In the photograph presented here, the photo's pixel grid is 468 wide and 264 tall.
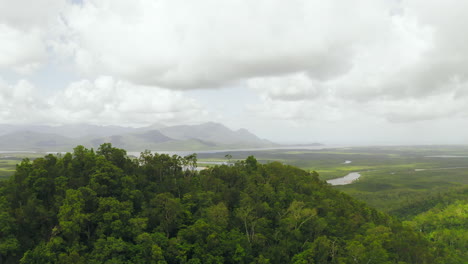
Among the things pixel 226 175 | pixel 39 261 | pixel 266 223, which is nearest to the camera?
pixel 39 261

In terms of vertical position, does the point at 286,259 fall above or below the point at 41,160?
below

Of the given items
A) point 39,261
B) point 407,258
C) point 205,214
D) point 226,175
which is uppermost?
point 226,175

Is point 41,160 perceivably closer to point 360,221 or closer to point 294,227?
point 294,227

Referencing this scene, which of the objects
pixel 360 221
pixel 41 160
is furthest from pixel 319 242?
pixel 41 160

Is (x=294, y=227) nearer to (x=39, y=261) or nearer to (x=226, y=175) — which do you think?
(x=226, y=175)

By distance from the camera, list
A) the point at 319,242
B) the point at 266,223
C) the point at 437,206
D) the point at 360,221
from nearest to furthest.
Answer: the point at 319,242 → the point at 266,223 → the point at 360,221 → the point at 437,206

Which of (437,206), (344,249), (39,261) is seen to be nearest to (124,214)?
(39,261)

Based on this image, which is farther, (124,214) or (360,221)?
(360,221)
